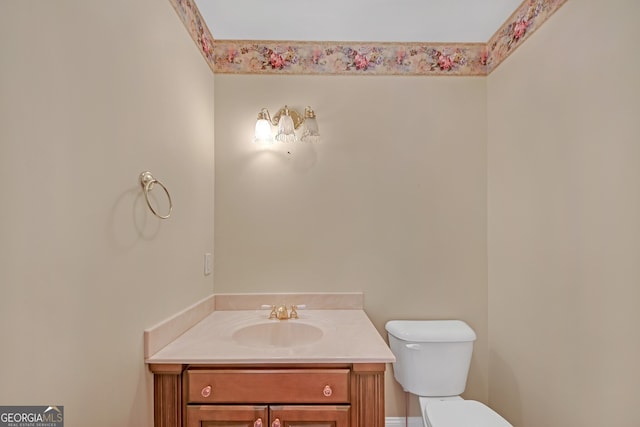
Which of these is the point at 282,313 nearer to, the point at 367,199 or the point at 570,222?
the point at 367,199

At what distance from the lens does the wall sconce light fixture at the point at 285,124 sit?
1.79m

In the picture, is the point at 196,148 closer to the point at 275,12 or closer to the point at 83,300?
the point at 275,12

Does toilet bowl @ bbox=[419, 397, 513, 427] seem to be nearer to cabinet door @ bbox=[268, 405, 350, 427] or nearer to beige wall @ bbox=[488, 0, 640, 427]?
beige wall @ bbox=[488, 0, 640, 427]

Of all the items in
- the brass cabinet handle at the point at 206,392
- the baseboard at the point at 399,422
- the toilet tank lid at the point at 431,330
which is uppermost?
the toilet tank lid at the point at 431,330

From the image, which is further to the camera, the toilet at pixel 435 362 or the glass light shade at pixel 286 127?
the glass light shade at pixel 286 127

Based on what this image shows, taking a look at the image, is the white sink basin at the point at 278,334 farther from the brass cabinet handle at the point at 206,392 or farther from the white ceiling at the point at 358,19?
the white ceiling at the point at 358,19

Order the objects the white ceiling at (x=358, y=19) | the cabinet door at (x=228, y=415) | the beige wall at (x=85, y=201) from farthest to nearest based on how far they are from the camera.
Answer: the white ceiling at (x=358, y=19) → the cabinet door at (x=228, y=415) → the beige wall at (x=85, y=201)

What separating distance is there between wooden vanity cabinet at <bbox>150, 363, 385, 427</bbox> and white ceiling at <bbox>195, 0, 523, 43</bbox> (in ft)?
5.56

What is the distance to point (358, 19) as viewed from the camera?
169 centimetres

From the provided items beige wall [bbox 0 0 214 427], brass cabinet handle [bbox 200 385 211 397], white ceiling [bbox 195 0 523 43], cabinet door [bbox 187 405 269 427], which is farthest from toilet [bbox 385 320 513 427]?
white ceiling [bbox 195 0 523 43]

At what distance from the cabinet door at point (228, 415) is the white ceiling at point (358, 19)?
185 cm

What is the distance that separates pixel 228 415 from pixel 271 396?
0.58 feet

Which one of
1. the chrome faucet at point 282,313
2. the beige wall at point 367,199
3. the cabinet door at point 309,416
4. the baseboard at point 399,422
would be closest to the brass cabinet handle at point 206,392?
the cabinet door at point 309,416

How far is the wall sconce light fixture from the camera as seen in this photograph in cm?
179
